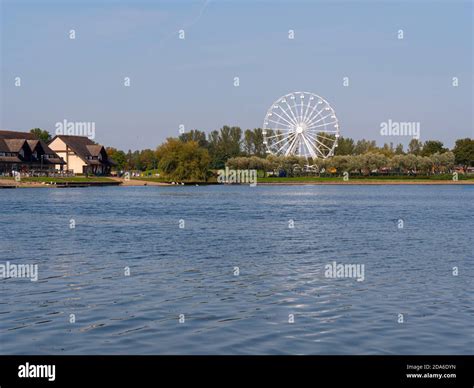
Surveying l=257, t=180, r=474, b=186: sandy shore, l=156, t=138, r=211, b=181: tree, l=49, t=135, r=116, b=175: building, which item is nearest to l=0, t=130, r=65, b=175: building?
l=49, t=135, r=116, b=175: building

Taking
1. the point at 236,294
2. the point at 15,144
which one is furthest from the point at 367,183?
the point at 236,294

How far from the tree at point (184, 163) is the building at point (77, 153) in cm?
2695

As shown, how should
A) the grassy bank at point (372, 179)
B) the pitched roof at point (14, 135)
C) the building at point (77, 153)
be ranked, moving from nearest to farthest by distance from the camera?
the pitched roof at point (14, 135)
the grassy bank at point (372, 179)
the building at point (77, 153)

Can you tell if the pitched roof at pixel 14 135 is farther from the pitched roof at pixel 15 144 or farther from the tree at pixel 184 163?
the tree at pixel 184 163

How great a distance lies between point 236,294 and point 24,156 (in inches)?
5703

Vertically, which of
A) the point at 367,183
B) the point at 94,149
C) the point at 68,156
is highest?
the point at 94,149

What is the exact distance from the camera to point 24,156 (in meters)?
158

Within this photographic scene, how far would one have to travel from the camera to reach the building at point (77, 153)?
17612 centimetres

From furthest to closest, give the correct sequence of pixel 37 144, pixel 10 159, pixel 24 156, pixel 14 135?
pixel 14 135
pixel 37 144
pixel 24 156
pixel 10 159

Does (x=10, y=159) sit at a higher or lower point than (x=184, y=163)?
higher

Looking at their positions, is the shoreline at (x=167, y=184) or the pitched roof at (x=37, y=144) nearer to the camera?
the shoreline at (x=167, y=184)

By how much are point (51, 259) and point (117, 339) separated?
51.8ft

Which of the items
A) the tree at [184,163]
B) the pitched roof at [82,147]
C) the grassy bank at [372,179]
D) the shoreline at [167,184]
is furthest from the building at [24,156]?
the grassy bank at [372,179]

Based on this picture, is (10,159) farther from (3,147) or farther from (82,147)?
(82,147)
